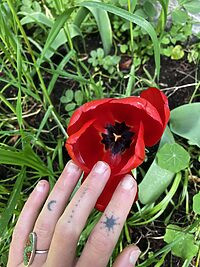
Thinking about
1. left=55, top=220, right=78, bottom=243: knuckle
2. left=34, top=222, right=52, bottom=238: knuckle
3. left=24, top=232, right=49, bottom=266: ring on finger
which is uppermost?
left=55, top=220, right=78, bottom=243: knuckle

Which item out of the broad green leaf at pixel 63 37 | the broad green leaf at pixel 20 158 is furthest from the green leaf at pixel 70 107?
the broad green leaf at pixel 20 158

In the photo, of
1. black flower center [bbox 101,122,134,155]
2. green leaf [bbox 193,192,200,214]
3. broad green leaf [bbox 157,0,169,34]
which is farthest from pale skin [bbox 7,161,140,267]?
broad green leaf [bbox 157,0,169,34]

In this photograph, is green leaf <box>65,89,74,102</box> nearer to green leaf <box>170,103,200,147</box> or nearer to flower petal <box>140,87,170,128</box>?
green leaf <box>170,103,200,147</box>

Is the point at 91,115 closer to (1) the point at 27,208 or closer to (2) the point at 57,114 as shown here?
(1) the point at 27,208

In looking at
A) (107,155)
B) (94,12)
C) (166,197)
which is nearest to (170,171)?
(166,197)

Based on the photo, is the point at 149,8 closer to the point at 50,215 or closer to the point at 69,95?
the point at 69,95

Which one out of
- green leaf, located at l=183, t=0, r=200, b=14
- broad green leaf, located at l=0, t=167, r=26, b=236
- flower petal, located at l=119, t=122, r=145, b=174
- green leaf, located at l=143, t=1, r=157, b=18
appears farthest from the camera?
green leaf, located at l=143, t=1, r=157, b=18
